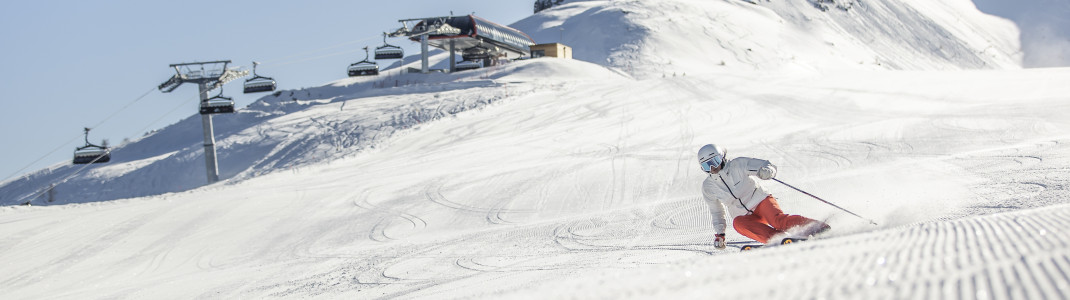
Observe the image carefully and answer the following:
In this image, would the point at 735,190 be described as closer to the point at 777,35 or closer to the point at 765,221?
the point at 765,221

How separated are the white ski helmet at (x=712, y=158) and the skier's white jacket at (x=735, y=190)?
0.32 ft

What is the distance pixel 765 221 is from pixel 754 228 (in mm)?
187

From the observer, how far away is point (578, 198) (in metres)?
11.7

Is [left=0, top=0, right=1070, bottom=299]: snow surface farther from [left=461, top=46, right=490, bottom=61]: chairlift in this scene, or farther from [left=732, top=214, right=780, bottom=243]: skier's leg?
[left=461, top=46, right=490, bottom=61]: chairlift

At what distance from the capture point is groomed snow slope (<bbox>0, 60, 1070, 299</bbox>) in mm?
2689

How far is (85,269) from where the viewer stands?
9.53 metres

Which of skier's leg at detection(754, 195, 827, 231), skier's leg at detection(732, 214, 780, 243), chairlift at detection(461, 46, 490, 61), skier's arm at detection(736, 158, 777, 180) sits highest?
chairlift at detection(461, 46, 490, 61)

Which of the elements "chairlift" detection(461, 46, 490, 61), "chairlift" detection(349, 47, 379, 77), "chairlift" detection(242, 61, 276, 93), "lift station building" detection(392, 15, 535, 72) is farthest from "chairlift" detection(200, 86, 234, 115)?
"chairlift" detection(461, 46, 490, 61)

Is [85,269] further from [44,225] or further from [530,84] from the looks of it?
[530,84]

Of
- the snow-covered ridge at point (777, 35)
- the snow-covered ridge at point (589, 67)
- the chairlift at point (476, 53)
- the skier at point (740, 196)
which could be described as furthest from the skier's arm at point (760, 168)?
the chairlift at point (476, 53)

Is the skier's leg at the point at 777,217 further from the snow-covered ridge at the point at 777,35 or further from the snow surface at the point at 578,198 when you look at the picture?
the snow-covered ridge at the point at 777,35

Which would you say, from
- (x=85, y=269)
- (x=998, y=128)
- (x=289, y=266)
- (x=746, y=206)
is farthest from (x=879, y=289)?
(x=998, y=128)

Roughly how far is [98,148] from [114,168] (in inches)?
214

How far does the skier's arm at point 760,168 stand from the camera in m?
6.00
